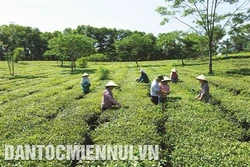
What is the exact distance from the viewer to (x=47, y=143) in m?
Result: 9.18

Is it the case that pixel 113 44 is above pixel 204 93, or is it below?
above

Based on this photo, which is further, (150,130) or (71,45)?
(71,45)

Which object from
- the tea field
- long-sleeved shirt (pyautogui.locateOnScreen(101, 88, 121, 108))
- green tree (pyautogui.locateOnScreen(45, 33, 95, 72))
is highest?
green tree (pyautogui.locateOnScreen(45, 33, 95, 72))

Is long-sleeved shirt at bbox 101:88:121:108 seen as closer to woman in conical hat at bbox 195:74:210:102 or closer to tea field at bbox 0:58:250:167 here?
tea field at bbox 0:58:250:167

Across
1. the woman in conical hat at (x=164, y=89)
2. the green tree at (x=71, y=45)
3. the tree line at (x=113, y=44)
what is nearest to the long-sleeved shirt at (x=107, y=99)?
the woman in conical hat at (x=164, y=89)

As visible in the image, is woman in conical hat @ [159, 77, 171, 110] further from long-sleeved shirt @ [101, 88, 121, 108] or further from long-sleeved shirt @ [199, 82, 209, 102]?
long-sleeved shirt @ [101, 88, 121, 108]

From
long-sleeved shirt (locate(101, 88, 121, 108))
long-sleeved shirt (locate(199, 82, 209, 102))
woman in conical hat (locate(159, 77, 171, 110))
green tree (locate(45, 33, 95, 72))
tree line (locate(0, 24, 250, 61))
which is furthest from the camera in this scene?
green tree (locate(45, 33, 95, 72))

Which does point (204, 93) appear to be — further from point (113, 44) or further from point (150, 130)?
point (113, 44)

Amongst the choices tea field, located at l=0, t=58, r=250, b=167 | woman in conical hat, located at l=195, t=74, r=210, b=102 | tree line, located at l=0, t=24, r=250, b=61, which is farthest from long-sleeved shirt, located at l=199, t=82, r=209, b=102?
tree line, located at l=0, t=24, r=250, b=61

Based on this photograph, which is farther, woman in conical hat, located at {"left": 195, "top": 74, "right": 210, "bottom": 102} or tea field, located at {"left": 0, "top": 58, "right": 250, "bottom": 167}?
woman in conical hat, located at {"left": 195, "top": 74, "right": 210, "bottom": 102}

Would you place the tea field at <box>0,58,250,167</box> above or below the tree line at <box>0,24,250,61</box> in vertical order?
below

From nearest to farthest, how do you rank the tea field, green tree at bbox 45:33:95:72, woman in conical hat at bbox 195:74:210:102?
the tea field < woman in conical hat at bbox 195:74:210:102 < green tree at bbox 45:33:95:72

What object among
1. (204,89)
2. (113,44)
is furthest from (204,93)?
(113,44)

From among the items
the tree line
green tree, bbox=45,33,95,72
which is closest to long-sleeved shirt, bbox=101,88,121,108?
the tree line
